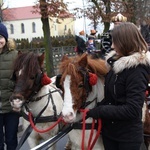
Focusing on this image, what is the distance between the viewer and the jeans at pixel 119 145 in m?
2.68

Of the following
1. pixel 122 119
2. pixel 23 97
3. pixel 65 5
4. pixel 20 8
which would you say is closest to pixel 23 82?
pixel 23 97

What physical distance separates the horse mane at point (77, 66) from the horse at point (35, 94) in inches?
23.1

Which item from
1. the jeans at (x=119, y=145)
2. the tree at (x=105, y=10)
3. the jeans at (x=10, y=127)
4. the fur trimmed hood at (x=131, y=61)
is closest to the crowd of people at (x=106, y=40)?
the fur trimmed hood at (x=131, y=61)

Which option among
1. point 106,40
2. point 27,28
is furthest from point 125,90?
point 27,28

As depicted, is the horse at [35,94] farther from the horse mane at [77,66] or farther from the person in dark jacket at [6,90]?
the horse mane at [77,66]

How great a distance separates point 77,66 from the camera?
9.16 ft

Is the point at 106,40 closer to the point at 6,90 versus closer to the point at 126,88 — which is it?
the point at 6,90

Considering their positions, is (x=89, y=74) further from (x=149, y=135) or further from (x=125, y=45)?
(x=149, y=135)

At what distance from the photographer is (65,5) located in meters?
10.9

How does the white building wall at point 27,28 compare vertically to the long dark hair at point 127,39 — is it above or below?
below

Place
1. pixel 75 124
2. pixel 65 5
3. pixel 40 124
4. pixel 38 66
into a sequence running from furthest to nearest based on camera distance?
pixel 65 5, pixel 40 124, pixel 38 66, pixel 75 124

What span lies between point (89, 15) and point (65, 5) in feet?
24.3

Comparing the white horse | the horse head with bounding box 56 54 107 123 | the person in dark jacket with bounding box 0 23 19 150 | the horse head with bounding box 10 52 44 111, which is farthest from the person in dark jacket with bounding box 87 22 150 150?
the person in dark jacket with bounding box 0 23 19 150

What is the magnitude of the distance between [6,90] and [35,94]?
0.54m
